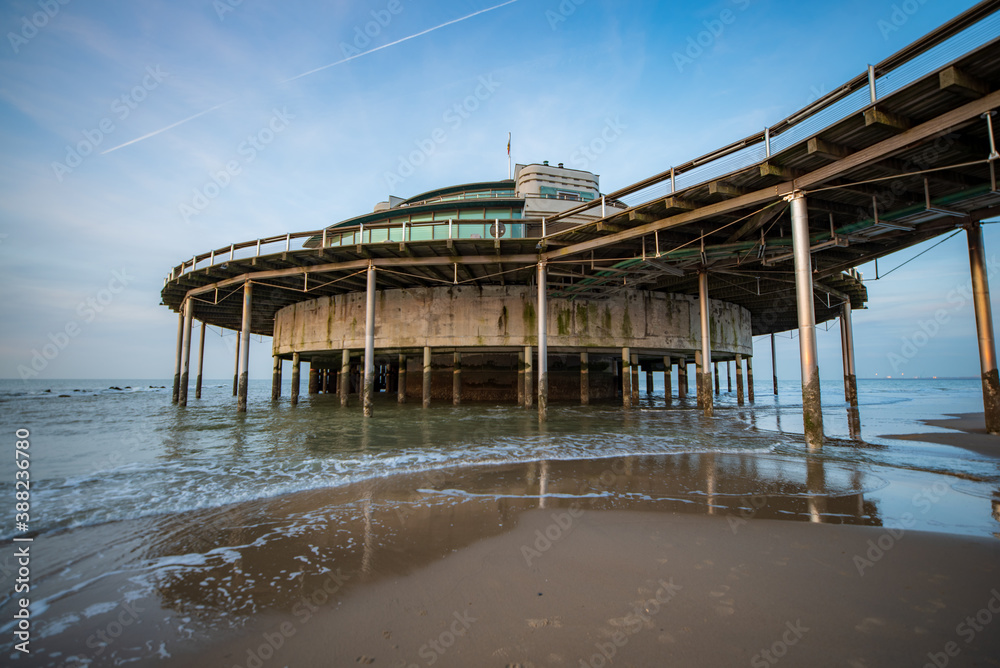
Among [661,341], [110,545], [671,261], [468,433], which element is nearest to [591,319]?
[661,341]

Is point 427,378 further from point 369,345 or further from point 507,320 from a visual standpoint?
point 507,320

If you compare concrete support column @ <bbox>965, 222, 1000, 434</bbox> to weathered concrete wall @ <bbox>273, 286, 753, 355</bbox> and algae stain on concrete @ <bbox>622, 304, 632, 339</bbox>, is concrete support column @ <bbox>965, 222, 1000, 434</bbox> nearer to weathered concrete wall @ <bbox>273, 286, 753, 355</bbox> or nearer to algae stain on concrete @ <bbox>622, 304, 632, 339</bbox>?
weathered concrete wall @ <bbox>273, 286, 753, 355</bbox>

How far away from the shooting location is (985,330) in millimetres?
10617

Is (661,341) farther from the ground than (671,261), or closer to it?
closer to it

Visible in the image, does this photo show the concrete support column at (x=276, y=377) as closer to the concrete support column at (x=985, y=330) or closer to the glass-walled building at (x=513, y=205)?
the glass-walled building at (x=513, y=205)

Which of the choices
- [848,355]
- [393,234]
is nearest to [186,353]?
[393,234]

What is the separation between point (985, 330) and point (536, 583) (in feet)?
46.6

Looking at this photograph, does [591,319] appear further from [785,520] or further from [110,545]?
[110,545]

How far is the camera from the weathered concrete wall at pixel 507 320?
66.0ft

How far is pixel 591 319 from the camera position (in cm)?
2039

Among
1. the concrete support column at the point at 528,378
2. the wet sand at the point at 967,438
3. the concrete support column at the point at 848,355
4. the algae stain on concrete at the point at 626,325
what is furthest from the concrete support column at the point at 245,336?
the concrete support column at the point at 848,355

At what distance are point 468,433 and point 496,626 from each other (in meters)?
9.22

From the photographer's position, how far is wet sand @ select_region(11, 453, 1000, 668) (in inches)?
95.1

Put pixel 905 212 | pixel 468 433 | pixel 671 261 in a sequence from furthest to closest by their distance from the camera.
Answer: pixel 671 261 < pixel 468 433 < pixel 905 212
